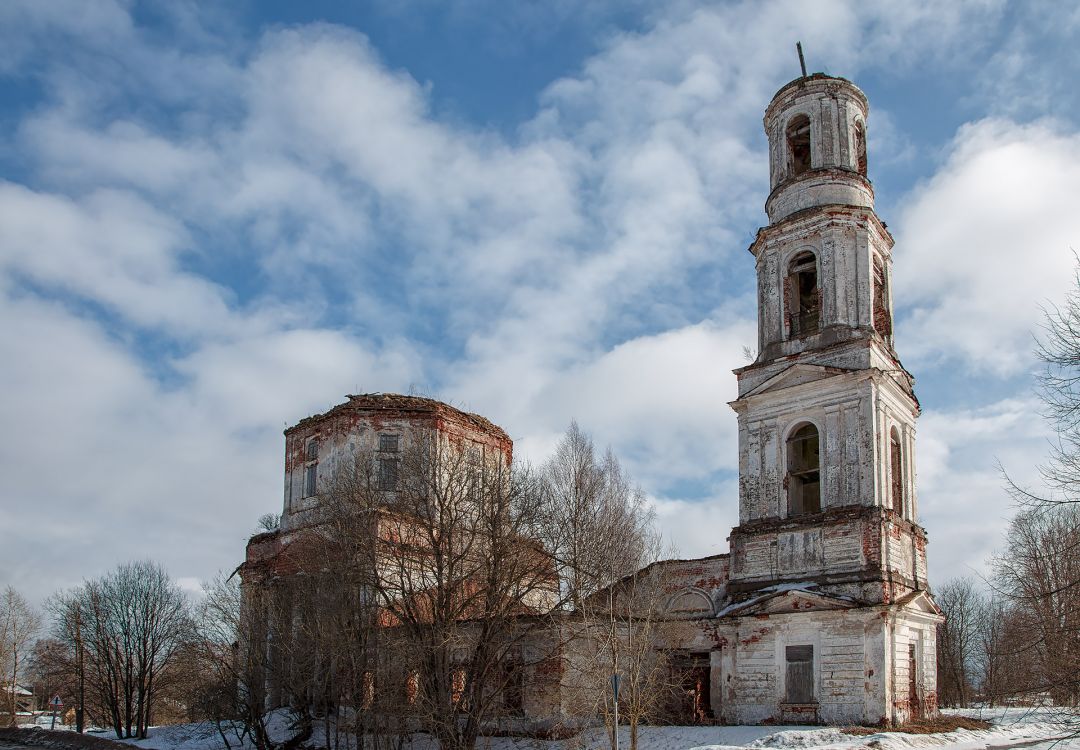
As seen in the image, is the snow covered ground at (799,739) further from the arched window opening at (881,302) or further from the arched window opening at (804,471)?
the arched window opening at (881,302)

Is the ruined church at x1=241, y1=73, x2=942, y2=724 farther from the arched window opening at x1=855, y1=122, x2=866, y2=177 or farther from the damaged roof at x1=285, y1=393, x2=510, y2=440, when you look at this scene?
the damaged roof at x1=285, y1=393, x2=510, y2=440

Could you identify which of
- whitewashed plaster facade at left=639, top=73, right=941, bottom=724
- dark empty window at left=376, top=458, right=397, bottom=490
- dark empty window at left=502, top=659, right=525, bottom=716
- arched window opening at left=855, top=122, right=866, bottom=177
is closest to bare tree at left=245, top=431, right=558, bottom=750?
dark empty window at left=502, top=659, right=525, bottom=716

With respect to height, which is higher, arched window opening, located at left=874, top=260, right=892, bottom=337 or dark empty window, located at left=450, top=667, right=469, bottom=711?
arched window opening, located at left=874, top=260, right=892, bottom=337

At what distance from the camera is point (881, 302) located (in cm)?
2423

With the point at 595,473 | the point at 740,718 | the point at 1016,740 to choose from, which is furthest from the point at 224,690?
the point at 1016,740

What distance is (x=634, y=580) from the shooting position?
20.5 meters

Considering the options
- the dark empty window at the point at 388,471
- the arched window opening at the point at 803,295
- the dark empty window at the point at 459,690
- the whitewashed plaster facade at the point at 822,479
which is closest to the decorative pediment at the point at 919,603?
the whitewashed plaster facade at the point at 822,479

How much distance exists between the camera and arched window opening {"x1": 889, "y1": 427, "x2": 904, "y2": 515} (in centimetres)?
2220

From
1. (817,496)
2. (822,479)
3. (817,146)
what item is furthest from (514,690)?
(817,146)

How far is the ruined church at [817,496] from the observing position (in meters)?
20.0

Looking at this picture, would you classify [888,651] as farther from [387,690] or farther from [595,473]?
[387,690]

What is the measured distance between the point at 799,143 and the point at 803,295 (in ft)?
14.5

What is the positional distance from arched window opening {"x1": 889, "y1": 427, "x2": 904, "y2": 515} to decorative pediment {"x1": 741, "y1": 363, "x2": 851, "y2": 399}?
7.43 ft

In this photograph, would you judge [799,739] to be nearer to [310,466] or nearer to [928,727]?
[928,727]
